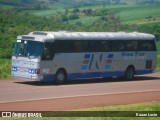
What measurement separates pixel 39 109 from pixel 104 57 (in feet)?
46.4

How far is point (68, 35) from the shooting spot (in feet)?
92.1

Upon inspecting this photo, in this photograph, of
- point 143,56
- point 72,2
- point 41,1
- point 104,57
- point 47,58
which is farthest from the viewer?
point 72,2

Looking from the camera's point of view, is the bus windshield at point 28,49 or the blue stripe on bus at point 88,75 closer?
the bus windshield at point 28,49

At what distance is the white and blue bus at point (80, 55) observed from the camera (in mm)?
26453

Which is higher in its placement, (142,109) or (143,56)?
(143,56)

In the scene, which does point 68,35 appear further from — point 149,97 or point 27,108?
point 27,108

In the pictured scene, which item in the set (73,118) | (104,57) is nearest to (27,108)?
(73,118)

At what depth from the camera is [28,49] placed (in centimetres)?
2677

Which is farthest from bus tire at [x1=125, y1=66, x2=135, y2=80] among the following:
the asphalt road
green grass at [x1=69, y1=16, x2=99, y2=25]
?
green grass at [x1=69, y1=16, x2=99, y2=25]

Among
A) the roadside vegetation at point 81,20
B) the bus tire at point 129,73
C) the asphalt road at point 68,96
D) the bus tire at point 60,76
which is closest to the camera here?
the asphalt road at point 68,96

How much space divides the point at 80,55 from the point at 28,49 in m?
3.27

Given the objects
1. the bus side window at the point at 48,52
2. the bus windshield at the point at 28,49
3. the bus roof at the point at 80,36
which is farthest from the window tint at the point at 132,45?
the bus windshield at the point at 28,49

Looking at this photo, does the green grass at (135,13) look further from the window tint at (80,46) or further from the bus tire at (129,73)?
the window tint at (80,46)

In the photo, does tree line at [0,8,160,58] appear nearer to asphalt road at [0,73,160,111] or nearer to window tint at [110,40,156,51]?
window tint at [110,40,156,51]
